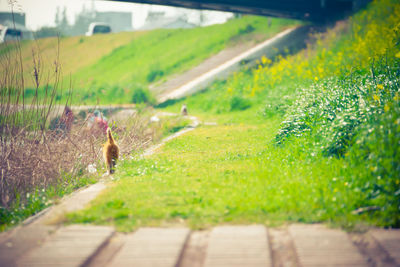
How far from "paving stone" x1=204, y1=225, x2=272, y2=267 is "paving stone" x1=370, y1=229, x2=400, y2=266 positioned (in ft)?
2.78

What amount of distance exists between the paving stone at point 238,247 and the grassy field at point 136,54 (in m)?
17.0

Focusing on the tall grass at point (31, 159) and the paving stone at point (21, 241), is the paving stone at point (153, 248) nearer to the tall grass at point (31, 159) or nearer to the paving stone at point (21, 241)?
the paving stone at point (21, 241)

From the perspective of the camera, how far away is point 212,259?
2.72 meters

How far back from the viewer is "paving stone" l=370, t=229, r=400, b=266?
2.70m

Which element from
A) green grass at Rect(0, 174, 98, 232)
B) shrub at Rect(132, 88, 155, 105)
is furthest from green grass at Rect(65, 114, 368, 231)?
shrub at Rect(132, 88, 155, 105)

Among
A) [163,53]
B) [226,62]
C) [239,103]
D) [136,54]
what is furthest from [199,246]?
[136,54]

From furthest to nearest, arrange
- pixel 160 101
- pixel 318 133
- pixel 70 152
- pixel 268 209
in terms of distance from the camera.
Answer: pixel 160 101, pixel 70 152, pixel 318 133, pixel 268 209

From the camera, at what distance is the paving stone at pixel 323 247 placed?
2.64m

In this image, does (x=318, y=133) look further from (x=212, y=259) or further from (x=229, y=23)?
(x=229, y=23)

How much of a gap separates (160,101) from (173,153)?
43.1ft

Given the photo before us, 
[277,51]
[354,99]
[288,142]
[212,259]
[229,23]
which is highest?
[229,23]

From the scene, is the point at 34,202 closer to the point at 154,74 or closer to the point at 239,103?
the point at 239,103

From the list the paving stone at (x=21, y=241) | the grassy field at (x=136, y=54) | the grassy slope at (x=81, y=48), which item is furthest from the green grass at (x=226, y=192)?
the grassy slope at (x=81, y=48)

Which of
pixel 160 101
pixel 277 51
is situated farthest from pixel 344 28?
pixel 160 101
